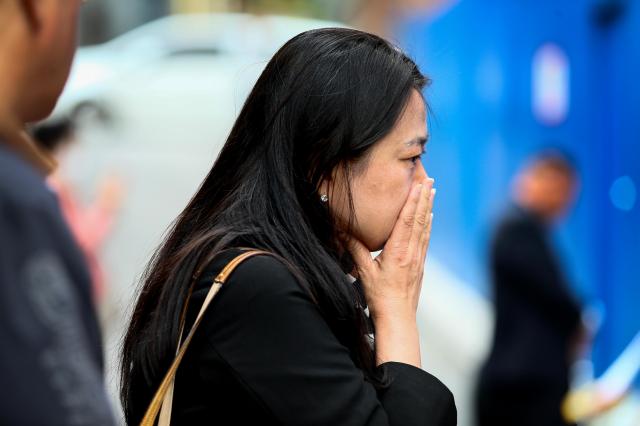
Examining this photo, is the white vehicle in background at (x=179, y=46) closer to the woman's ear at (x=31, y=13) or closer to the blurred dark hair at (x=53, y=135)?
the blurred dark hair at (x=53, y=135)

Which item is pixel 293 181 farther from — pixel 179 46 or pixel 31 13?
pixel 179 46

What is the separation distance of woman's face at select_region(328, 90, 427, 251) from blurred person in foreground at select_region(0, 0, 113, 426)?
3.12 ft

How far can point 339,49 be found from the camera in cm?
216

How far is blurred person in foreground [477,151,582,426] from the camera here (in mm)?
5434

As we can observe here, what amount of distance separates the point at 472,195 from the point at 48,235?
29.2 ft

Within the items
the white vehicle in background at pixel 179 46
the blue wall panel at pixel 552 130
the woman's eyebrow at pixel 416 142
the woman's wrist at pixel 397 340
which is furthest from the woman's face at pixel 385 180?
the white vehicle in background at pixel 179 46

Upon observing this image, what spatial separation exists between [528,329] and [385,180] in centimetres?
359

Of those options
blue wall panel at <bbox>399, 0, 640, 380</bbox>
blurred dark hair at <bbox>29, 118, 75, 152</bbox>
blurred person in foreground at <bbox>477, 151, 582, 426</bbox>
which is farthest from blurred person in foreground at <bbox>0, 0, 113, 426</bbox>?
blurred dark hair at <bbox>29, 118, 75, 152</bbox>

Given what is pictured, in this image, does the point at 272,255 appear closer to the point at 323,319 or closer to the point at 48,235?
the point at 323,319

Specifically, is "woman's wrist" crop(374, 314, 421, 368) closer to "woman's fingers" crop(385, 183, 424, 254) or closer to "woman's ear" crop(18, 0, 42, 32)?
"woman's fingers" crop(385, 183, 424, 254)

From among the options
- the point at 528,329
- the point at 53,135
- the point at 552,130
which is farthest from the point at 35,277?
the point at 552,130

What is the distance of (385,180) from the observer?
7.00 ft

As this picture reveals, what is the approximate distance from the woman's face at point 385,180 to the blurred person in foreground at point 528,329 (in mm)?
3467

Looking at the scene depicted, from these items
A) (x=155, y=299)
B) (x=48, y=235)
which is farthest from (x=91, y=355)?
(x=155, y=299)
